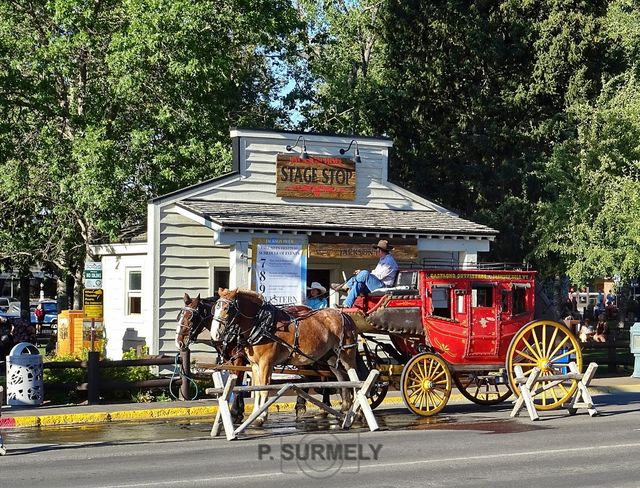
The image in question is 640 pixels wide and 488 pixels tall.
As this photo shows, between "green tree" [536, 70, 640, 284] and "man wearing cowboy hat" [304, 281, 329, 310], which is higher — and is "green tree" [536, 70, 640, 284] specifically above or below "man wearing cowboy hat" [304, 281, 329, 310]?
above

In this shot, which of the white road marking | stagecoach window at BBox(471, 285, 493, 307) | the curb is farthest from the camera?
stagecoach window at BBox(471, 285, 493, 307)

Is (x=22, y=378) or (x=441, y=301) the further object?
(x=22, y=378)

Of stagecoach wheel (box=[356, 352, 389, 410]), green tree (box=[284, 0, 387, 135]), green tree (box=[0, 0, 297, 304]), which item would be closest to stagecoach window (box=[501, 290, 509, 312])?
stagecoach wheel (box=[356, 352, 389, 410])

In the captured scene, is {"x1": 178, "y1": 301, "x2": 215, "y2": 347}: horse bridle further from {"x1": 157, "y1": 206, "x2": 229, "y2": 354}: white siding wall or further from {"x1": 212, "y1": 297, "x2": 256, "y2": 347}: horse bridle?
{"x1": 157, "y1": 206, "x2": 229, "y2": 354}: white siding wall

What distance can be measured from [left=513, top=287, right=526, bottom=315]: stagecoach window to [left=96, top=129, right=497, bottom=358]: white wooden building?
575cm

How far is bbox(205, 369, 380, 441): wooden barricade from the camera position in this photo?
49.1 ft

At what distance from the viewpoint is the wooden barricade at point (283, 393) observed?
590 inches

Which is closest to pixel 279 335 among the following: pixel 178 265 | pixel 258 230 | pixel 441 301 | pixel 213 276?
pixel 441 301

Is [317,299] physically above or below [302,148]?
below

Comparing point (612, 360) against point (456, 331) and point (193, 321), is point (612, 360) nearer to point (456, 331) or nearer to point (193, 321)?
point (456, 331)

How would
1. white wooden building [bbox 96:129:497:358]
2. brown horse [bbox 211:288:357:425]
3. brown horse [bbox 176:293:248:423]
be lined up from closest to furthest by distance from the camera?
brown horse [bbox 211:288:357:425], brown horse [bbox 176:293:248:423], white wooden building [bbox 96:129:497:358]

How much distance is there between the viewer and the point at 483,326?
18.1m

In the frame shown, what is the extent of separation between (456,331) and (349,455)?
5.12 meters

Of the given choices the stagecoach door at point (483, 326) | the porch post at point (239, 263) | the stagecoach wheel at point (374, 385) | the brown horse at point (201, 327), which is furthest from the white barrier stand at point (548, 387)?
the porch post at point (239, 263)
